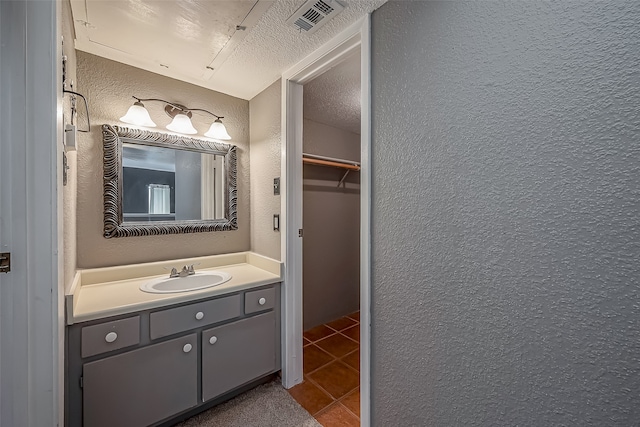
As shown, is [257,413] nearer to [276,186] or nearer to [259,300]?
[259,300]

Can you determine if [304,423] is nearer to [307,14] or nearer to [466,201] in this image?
[466,201]

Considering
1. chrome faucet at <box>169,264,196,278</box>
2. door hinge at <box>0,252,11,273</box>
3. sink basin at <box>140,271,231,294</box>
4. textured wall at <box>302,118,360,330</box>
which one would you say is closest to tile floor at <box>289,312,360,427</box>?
textured wall at <box>302,118,360,330</box>

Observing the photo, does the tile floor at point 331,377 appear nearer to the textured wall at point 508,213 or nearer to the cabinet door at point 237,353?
the cabinet door at point 237,353

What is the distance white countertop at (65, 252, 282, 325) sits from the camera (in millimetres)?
1277

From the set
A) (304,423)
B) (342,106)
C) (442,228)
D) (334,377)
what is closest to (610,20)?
(442,228)

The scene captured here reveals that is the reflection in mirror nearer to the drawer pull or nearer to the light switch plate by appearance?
the light switch plate

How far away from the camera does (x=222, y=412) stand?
1611mm

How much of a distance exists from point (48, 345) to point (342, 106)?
7.80 ft

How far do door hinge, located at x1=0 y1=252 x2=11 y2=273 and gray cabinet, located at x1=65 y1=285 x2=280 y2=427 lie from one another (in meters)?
0.56

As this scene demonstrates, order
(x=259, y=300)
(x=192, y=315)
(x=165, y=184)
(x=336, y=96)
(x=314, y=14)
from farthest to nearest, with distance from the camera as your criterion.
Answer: (x=336, y=96)
(x=165, y=184)
(x=259, y=300)
(x=192, y=315)
(x=314, y=14)

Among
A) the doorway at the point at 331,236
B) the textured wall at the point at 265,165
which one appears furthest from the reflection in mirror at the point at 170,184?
the doorway at the point at 331,236

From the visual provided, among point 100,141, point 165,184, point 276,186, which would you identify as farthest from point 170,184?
point 276,186

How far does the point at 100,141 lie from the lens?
1.67m

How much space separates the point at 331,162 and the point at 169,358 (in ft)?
6.64
